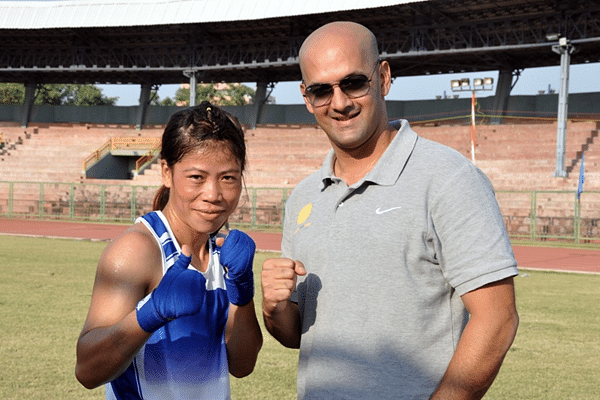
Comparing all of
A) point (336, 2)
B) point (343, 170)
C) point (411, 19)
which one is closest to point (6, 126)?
point (336, 2)

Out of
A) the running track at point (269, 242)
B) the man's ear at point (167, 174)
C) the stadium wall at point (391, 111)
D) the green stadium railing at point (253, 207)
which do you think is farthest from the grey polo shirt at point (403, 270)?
the stadium wall at point (391, 111)

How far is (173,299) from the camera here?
6.57 feet

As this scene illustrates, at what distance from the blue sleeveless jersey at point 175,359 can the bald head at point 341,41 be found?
91cm

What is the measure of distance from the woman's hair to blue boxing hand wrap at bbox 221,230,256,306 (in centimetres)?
39

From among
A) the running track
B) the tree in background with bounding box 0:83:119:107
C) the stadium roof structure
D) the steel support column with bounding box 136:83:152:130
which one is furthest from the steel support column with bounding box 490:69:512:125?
the tree in background with bounding box 0:83:119:107

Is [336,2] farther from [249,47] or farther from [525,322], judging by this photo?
[525,322]

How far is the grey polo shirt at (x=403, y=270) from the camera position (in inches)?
82.2

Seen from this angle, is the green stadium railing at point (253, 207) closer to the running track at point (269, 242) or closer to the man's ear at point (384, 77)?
the running track at point (269, 242)

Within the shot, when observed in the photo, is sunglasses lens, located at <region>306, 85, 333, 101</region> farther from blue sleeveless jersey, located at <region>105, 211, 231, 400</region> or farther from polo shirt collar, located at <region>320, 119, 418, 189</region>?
blue sleeveless jersey, located at <region>105, 211, 231, 400</region>

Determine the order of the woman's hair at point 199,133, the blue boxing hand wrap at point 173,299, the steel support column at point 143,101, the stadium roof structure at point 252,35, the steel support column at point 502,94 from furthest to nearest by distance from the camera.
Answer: the steel support column at point 143,101, the steel support column at point 502,94, the stadium roof structure at point 252,35, the woman's hair at point 199,133, the blue boxing hand wrap at point 173,299

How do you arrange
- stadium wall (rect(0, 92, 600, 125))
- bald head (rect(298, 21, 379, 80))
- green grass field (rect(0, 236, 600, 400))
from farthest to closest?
1. stadium wall (rect(0, 92, 600, 125))
2. green grass field (rect(0, 236, 600, 400))
3. bald head (rect(298, 21, 379, 80))

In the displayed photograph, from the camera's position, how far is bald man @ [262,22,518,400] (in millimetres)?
2057

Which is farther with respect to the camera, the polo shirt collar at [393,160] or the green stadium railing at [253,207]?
the green stadium railing at [253,207]

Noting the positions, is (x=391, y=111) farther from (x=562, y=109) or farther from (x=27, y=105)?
(x=27, y=105)
